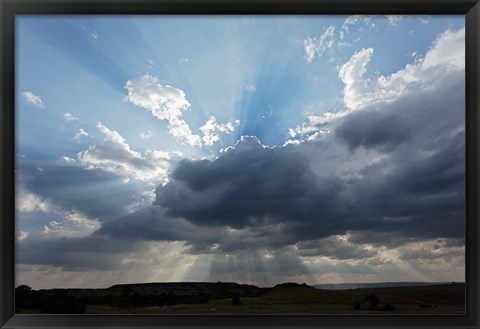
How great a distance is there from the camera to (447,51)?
1760mm

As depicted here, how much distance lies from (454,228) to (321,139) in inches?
23.3

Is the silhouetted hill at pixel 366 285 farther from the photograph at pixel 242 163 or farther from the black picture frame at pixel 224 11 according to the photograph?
the black picture frame at pixel 224 11

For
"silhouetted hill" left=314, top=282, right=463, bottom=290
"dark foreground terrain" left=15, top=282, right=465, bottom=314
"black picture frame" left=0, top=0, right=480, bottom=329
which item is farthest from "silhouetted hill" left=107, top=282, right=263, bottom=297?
"silhouetted hill" left=314, top=282, right=463, bottom=290

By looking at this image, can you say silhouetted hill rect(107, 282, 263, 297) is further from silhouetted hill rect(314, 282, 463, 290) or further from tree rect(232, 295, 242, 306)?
silhouetted hill rect(314, 282, 463, 290)

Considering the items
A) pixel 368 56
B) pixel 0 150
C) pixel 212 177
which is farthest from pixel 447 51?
pixel 0 150

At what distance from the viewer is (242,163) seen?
1.79 m

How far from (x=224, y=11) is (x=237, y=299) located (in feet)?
3.43

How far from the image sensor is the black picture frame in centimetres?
155

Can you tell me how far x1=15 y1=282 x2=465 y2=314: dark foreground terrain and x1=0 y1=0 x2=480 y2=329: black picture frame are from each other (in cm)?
9

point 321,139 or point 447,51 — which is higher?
point 447,51

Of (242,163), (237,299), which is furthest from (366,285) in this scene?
(242,163)

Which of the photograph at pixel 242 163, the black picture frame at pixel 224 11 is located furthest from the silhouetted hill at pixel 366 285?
the black picture frame at pixel 224 11

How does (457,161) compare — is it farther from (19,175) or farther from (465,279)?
(19,175)

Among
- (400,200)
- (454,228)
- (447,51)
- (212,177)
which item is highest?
(447,51)
